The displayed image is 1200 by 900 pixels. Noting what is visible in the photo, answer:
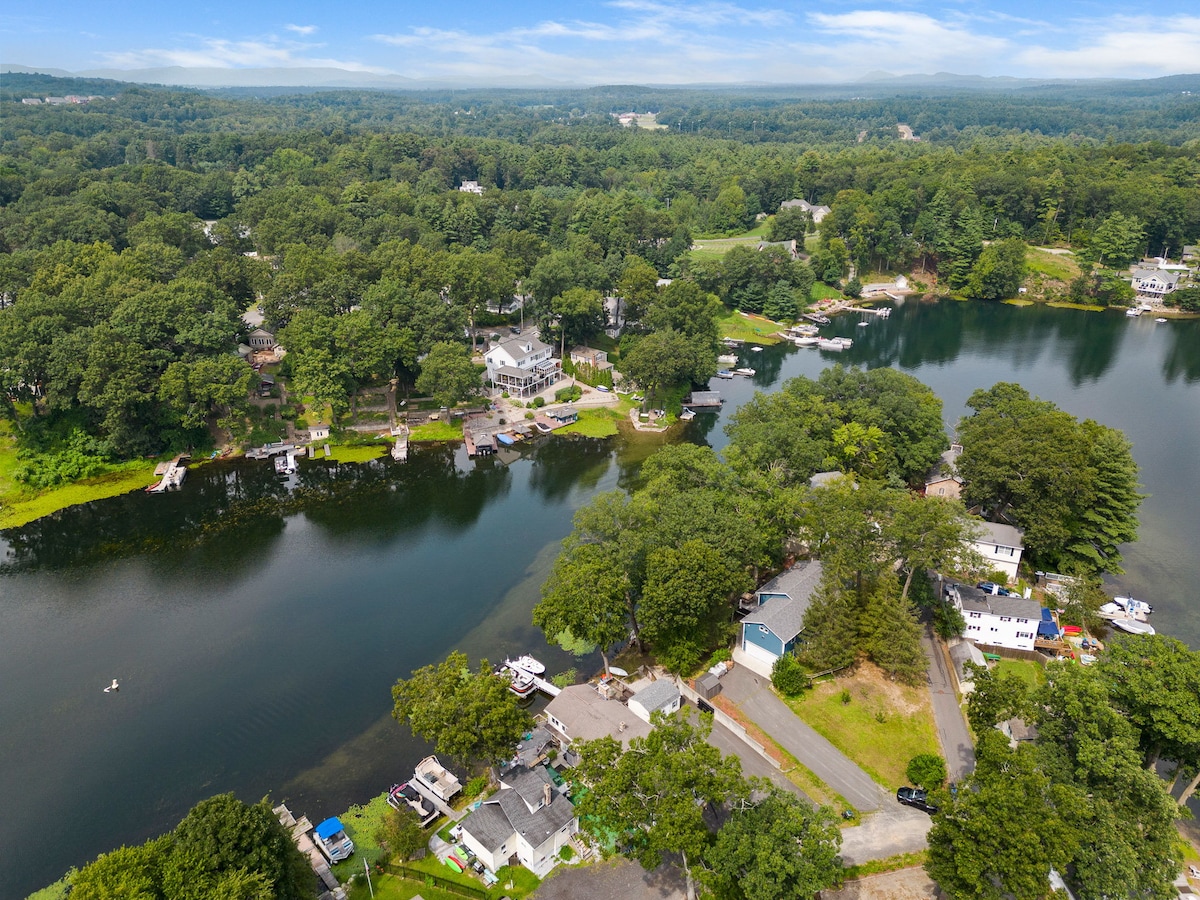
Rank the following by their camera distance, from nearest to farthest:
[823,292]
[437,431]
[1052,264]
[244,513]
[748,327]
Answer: [244,513] < [437,431] < [748,327] < [823,292] < [1052,264]

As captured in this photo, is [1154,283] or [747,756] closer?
[747,756]

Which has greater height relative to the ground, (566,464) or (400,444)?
(400,444)

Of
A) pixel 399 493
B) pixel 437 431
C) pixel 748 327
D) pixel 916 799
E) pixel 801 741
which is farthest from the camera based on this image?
pixel 748 327

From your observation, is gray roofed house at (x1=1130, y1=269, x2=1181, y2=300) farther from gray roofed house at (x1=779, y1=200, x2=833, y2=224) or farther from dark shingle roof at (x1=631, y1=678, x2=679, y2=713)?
dark shingle roof at (x1=631, y1=678, x2=679, y2=713)

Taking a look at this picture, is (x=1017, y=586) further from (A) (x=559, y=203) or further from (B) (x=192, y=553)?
(A) (x=559, y=203)

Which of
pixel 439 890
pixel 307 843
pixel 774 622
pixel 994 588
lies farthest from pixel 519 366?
pixel 439 890

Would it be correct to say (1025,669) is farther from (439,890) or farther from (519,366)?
(519,366)

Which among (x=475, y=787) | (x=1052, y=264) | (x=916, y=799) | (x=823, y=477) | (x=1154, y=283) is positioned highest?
(x=1052, y=264)
